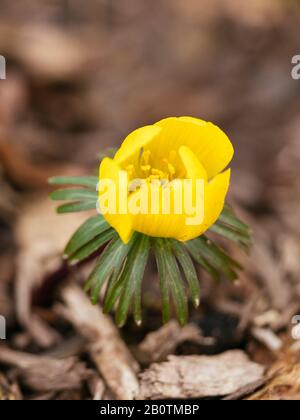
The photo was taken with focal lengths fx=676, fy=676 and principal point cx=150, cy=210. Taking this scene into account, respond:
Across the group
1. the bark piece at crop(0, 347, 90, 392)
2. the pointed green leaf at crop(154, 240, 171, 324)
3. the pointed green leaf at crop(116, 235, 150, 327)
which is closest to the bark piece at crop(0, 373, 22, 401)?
the bark piece at crop(0, 347, 90, 392)

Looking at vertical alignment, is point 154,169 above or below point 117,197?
above

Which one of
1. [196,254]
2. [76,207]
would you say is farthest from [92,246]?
[196,254]

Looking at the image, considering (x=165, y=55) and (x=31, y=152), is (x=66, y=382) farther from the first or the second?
(x=165, y=55)

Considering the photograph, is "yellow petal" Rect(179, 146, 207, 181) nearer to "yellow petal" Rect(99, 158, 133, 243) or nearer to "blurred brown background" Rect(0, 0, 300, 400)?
"yellow petal" Rect(99, 158, 133, 243)

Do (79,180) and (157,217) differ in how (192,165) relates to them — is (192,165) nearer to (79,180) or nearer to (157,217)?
(157,217)

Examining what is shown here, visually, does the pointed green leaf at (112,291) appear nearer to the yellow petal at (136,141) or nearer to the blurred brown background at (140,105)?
the yellow petal at (136,141)

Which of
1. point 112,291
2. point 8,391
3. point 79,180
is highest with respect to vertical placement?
point 79,180

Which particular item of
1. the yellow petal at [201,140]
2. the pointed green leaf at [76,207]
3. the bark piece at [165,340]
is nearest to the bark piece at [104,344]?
the bark piece at [165,340]
